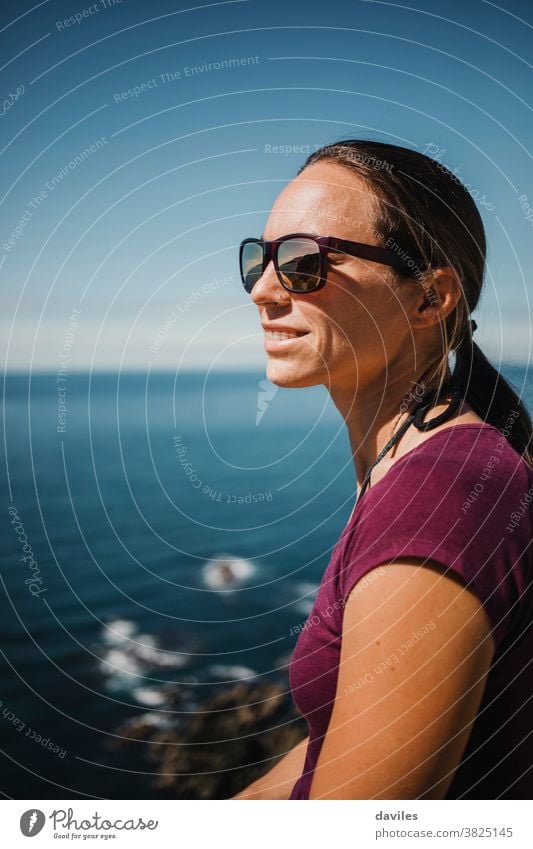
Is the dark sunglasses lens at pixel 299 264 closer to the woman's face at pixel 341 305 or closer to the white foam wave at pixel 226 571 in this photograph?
the woman's face at pixel 341 305

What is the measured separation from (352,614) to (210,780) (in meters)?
5.57

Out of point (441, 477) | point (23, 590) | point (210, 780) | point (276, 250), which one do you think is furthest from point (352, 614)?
point (23, 590)

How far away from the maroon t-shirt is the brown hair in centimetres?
32

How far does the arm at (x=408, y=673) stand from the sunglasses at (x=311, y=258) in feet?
2.80

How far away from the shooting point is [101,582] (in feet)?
40.9

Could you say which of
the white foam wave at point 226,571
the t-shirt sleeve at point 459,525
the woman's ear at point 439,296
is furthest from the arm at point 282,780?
the white foam wave at point 226,571

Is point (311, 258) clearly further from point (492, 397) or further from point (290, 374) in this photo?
point (492, 397)

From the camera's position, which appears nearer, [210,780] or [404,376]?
[404,376]

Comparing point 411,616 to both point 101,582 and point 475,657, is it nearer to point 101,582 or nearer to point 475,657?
point 475,657

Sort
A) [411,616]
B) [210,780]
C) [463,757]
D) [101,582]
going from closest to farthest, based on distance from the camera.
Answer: [411,616] < [463,757] < [210,780] < [101,582]

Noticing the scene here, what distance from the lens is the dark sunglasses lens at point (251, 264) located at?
2021 mm

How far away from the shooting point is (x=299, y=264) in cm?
179

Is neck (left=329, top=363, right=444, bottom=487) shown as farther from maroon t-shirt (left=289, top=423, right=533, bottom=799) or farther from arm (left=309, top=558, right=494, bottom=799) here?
arm (left=309, top=558, right=494, bottom=799)
